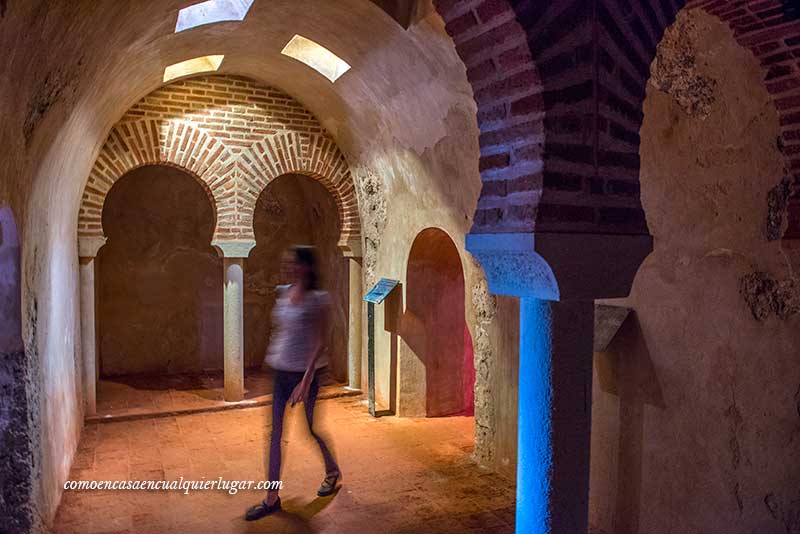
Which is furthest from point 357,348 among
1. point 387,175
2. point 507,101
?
point 507,101

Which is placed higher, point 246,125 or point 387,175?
point 246,125

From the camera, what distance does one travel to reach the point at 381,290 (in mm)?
7305

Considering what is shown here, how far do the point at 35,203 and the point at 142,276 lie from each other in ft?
19.7

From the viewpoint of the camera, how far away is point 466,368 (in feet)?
24.6

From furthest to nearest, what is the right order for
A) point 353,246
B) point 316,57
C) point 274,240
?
point 274,240
point 353,246
point 316,57

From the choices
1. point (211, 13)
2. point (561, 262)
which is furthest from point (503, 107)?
point (211, 13)

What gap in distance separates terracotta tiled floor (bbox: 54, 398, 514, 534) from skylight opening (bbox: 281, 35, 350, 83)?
3.76 meters

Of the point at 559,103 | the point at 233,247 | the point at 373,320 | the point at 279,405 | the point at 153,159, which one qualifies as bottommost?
the point at 279,405

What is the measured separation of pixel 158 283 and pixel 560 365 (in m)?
8.50

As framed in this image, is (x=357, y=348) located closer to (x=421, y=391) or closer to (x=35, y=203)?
(x=421, y=391)

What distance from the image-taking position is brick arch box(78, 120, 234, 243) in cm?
689

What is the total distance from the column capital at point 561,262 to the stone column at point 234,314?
540 cm

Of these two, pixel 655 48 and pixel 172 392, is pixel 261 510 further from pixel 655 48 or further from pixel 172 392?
pixel 172 392

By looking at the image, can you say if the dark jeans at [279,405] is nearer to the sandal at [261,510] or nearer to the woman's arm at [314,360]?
the woman's arm at [314,360]
